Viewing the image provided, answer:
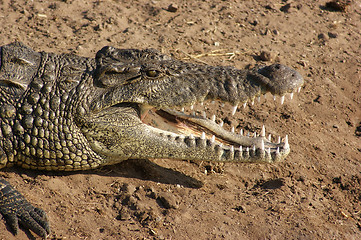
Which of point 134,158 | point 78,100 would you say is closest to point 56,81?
point 78,100

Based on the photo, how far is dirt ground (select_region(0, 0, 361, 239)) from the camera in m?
3.99

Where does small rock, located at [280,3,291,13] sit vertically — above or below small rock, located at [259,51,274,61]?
above

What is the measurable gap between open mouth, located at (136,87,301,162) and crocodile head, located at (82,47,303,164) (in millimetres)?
14

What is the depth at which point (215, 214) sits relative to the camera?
162 inches

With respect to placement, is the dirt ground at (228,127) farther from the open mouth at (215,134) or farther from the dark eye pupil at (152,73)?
the dark eye pupil at (152,73)

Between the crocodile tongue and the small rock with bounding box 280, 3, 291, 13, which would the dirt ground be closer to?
the small rock with bounding box 280, 3, 291, 13

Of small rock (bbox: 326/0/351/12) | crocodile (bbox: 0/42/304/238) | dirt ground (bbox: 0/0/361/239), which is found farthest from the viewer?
small rock (bbox: 326/0/351/12)

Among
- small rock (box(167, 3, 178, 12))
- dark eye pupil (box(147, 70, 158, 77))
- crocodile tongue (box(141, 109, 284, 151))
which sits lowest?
crocodile tongue (box(141, 109, 284, 151))

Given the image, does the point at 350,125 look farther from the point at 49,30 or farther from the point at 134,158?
the point at 49,30

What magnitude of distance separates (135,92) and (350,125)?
3556mm

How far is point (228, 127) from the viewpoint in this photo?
5.64 meters

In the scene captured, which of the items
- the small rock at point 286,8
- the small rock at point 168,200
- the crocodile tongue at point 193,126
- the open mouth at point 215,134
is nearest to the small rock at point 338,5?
the small rock at point 286,8

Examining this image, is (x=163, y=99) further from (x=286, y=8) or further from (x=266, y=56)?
(x=286, y=8)

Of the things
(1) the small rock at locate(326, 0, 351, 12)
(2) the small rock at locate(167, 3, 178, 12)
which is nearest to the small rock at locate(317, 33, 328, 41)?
(1) the small rock at locate(326, 0, 351, 12)
